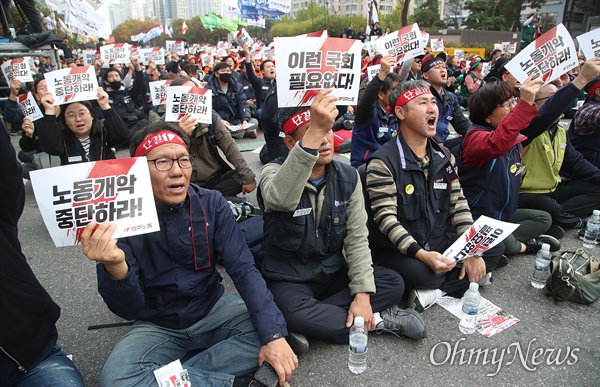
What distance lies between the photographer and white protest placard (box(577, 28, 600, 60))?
13.1 feet

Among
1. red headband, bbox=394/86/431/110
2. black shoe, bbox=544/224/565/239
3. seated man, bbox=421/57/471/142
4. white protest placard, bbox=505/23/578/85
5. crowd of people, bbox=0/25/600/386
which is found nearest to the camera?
crowd of people, bbox=0/25/600/386

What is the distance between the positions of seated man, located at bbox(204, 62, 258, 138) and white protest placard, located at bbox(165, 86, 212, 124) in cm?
362

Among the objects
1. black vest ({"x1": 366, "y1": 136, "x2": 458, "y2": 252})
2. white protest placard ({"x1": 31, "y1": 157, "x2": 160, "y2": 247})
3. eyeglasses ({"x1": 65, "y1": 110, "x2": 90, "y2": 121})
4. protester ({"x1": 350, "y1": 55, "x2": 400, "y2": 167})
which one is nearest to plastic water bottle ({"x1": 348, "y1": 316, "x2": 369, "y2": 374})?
black vest ({"x1": 366, "y1": 136, "x2": 458, "y2": 252})

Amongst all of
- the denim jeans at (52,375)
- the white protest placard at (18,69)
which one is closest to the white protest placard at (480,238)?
the denim jeans at (52,375)

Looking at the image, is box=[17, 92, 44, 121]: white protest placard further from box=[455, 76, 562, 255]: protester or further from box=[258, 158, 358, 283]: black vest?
box=[455, 76, 562, 255]: protester

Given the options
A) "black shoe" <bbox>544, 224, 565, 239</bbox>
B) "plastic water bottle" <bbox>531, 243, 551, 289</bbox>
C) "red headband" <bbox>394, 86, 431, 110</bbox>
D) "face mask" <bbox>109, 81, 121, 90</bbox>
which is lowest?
"black shoe" <bbox>544, 224, 565, 239</bbox>

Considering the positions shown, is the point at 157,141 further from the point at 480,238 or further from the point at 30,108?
the point at 30,108

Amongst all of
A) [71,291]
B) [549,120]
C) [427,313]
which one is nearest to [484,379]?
[427,313]

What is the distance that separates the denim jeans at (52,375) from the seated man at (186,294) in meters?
0.16

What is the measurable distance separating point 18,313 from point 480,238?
2786 mm

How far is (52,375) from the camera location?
196cm

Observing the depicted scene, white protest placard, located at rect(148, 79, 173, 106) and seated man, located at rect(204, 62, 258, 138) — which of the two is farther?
seated man, located at rect(204, 62, 258, 138)

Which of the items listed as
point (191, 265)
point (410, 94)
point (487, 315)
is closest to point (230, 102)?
point (410, 94)

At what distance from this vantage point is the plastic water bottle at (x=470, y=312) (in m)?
2.90
